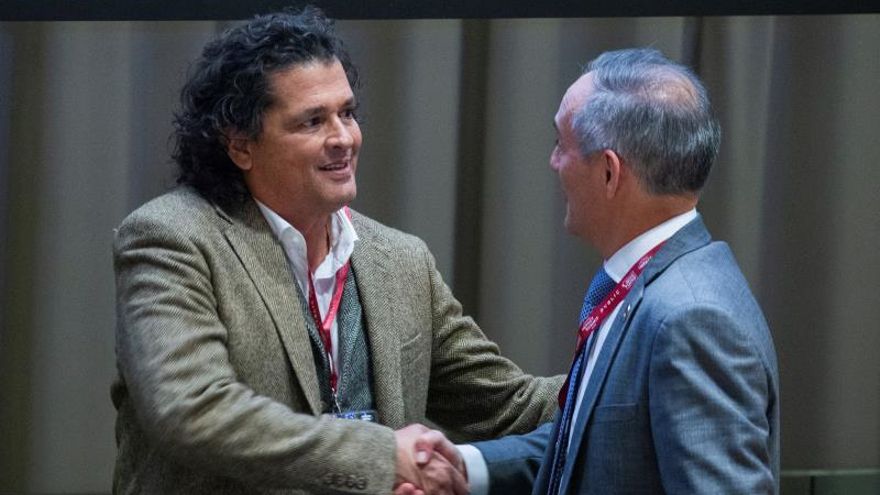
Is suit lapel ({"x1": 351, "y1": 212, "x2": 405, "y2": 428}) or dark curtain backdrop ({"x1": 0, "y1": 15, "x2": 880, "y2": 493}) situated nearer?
suit lapel ({"x1": 351, "y1": 212, "x2": 405, "y2": 428})

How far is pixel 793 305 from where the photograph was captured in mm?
3922

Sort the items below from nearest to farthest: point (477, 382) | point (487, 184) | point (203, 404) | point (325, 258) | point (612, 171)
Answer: point (612, 171) < point (203, 404) < point (325, 258) < point (477, 382) < point (487, 184)

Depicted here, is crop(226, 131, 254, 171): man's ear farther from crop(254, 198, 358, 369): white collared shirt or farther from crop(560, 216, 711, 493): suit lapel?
crop(560, 216, 711, 493): suit lapel

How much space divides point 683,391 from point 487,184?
1.83m

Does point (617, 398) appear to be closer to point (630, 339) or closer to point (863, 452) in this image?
point (630, 339)

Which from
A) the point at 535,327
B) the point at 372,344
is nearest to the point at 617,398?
the point at 372,344

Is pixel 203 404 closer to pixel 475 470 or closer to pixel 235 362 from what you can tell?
pixel 235 362

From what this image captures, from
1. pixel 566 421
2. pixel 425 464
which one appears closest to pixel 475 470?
pixel 425 464

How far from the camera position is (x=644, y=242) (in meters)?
2.24

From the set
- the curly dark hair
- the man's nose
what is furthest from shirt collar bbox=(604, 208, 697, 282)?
the curly dark hair

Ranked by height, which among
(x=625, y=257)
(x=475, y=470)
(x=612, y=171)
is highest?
(x=612, y=171)

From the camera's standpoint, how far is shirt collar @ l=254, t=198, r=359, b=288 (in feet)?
8.57

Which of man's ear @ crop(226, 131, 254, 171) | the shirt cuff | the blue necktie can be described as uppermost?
man's ear @ crop(226, 131, 254, 171)

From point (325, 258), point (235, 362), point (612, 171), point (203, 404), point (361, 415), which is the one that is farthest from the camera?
point (325, 258)
